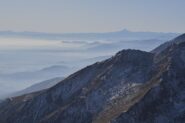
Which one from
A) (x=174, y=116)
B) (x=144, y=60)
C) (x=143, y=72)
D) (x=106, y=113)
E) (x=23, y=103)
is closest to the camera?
(x=174, y=116)

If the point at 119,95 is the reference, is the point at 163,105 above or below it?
above

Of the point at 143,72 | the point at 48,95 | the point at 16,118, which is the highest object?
the point at 143,72

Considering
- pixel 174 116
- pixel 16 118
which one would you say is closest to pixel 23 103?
pixel 16 118

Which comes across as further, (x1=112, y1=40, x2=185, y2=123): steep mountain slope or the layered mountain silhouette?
the layered mountain silhouette

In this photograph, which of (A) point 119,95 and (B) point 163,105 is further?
(A) point 119,95

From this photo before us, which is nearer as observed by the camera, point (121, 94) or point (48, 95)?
point (121, 94)

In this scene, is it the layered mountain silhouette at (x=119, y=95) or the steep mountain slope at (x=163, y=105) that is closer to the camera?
the steep mountain slope at (x=163, y=105)

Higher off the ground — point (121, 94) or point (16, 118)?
point (121, 94)

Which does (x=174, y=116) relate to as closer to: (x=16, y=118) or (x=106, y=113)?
(x=106, y=113)
